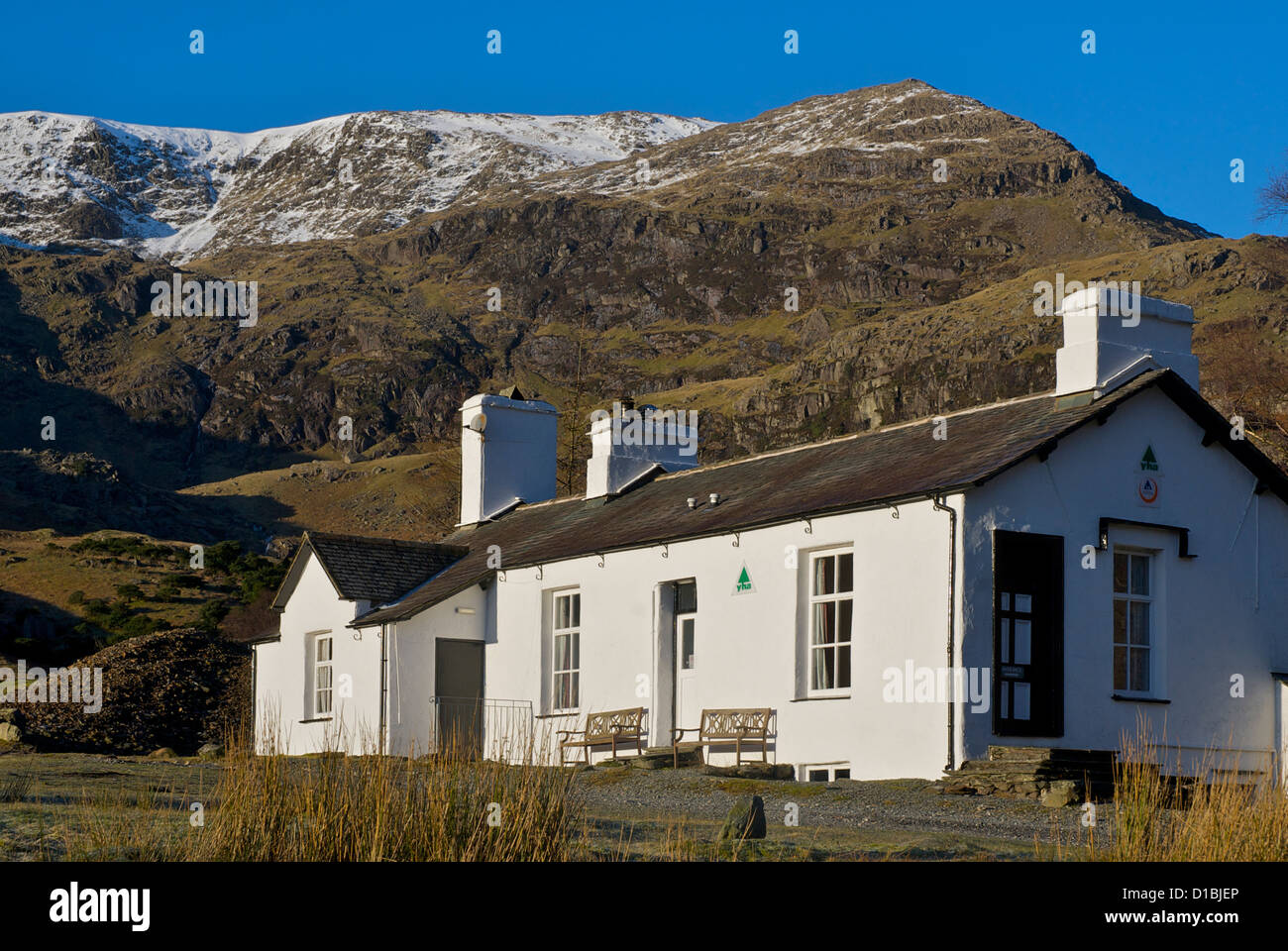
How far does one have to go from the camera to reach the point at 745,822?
9.55m

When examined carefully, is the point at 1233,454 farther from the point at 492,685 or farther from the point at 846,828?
the point at 492,685

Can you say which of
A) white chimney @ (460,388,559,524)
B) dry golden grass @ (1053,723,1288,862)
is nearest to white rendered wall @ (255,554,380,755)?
white chimney @ (460,388,559,524)

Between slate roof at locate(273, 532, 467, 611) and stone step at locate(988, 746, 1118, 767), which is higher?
slate roof at locate(273, 532, 467, 611)

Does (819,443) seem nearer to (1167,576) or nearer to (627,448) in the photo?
(627,448)

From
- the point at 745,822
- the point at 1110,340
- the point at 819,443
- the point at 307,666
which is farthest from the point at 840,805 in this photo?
the point at 307,666

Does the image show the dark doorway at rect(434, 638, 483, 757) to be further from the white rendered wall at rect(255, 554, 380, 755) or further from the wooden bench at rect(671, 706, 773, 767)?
the wooden bench at rect(671, 706, 773, 767)

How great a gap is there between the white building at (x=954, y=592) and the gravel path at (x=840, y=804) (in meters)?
1.23

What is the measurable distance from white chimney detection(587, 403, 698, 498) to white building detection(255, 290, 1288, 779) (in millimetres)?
2871

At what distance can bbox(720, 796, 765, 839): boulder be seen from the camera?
9469mm

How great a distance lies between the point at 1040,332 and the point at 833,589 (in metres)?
130

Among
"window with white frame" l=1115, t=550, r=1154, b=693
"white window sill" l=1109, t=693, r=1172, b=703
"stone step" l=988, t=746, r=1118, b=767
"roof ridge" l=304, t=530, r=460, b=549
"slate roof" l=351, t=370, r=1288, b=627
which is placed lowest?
"stone step" l=988, t=746, r=1118, b=767

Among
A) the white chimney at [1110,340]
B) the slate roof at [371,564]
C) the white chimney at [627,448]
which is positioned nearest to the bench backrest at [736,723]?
the white chimney at [1110,340]

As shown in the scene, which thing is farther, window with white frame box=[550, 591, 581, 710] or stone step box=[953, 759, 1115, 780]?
window with white frame box=[550, 591, 581, 710]

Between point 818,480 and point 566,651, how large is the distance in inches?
202
